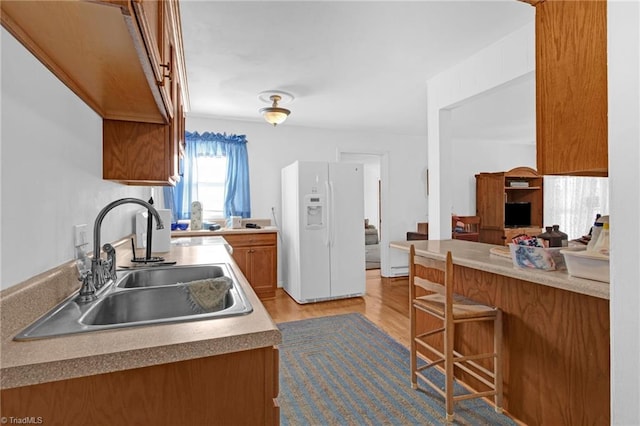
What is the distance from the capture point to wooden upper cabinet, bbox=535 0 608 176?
1133 mm

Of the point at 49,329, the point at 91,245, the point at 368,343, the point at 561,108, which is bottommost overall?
the point at 368,343

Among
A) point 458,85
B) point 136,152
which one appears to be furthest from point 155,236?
point 458,85

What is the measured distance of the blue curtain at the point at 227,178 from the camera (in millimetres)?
4441

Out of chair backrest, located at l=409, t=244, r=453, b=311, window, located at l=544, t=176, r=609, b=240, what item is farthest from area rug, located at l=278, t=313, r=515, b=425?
window, located at l=544, t=176, r=609, b=240

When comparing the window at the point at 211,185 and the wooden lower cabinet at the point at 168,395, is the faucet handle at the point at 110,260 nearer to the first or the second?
the wooden lower cabinet at the point at 168,395

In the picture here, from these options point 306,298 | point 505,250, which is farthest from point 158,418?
point 306,298

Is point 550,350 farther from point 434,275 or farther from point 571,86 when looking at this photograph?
point 571,86

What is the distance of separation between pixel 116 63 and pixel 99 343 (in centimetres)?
78

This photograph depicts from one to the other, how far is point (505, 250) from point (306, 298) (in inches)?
103

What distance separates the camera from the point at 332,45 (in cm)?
251

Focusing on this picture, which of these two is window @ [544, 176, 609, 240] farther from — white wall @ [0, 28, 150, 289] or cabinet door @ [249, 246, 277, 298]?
white wall @ [0, 28, 150, 289]

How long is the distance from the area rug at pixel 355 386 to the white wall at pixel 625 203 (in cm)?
129

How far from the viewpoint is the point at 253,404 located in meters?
0.85

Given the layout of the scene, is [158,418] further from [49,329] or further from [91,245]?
[91,245]
